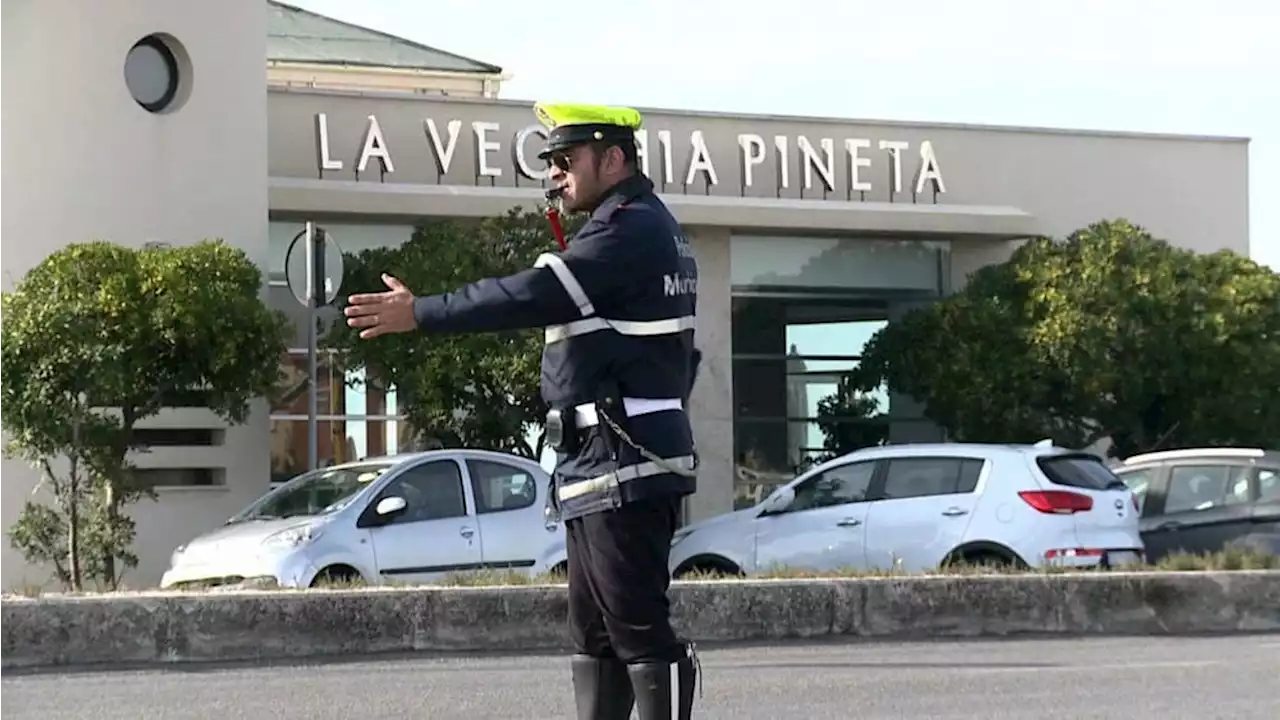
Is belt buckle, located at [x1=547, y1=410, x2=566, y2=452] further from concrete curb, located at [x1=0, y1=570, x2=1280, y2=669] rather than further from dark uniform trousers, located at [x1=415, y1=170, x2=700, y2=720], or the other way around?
concrete curb, located at [x1=0, y1=570, x2=1280, y2=669]

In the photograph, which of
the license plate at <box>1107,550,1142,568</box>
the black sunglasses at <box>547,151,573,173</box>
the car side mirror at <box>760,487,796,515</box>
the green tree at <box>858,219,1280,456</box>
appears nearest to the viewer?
the black sunglasses at <box>547,151,573,173</box>

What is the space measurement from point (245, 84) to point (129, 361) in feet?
14.2

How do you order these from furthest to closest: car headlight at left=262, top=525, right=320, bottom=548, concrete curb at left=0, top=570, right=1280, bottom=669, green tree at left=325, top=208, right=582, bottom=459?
green tree at left=325, top=208, right=582, bottom=459, car headlight at left=262, top=525, right=320, bottom=548, concrete curb at left=0, top=570, right=1280, bottom=669

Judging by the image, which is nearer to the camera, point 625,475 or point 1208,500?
point 625,475

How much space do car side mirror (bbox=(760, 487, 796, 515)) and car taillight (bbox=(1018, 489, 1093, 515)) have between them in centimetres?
196

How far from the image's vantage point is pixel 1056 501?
15.8 metres

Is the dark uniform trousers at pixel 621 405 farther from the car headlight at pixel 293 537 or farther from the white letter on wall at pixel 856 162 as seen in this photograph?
the white letter on wall at pixel 856 162

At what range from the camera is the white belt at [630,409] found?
5.29m

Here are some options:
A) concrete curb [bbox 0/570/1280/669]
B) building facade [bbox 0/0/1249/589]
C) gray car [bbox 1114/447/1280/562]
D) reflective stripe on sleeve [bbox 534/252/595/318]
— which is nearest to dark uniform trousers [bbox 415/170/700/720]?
reflective stripe on sleeve [bbox 534/252/595/318]

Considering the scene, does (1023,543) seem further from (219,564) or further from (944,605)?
(219,564)

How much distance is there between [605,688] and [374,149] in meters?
20.9

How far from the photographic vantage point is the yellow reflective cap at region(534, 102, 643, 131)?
Answer: 5383mm

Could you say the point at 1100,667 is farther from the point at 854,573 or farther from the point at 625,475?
the point at 625,475

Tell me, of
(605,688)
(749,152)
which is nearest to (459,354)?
(749,152)
